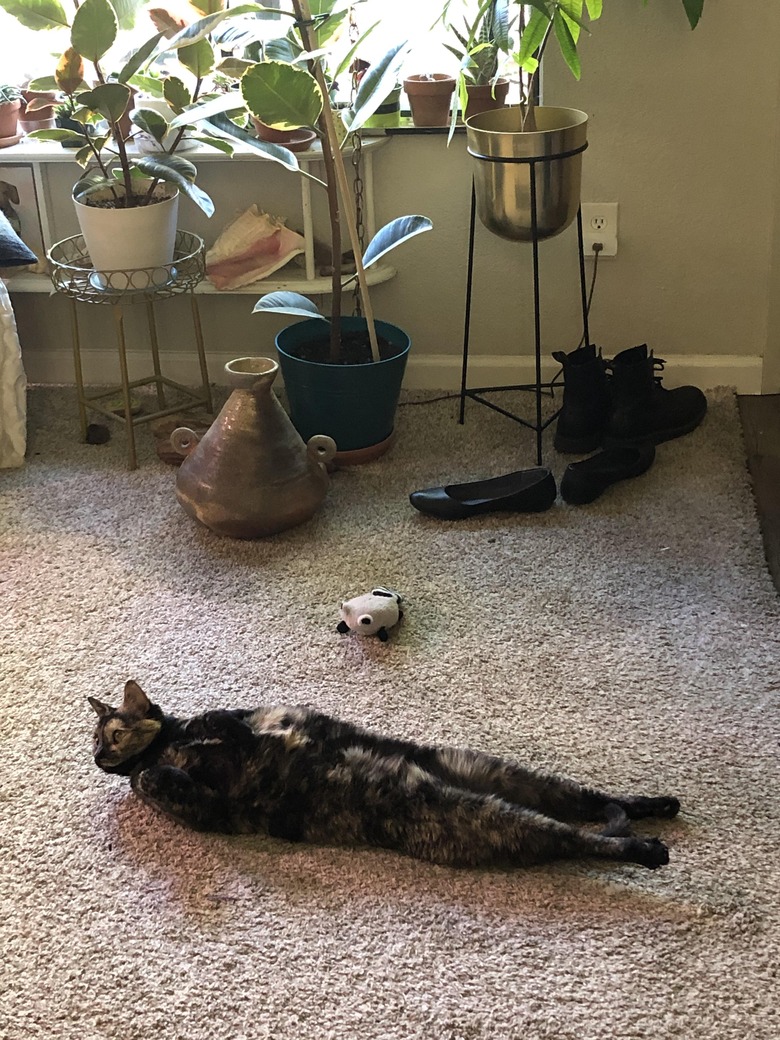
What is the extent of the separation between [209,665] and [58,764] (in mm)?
285

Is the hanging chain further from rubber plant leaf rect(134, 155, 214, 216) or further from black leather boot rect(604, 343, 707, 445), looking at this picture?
black leather boot rect(604, 343, 707, 445)

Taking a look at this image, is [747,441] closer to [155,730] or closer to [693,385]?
[693,385]

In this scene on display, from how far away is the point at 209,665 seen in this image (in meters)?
1.72

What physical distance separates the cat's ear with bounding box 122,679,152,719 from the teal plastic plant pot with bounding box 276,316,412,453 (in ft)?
3.11

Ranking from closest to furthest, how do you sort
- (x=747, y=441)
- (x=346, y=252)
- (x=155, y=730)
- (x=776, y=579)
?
1. (x=155, y=730)
2. (x=776, y=579)
3. (x=747, y=441)
4. (x=346, y=252)

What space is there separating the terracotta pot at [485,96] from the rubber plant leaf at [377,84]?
291 mm

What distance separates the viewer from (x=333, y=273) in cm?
229

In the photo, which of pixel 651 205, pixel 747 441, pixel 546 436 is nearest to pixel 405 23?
pixel 651 205

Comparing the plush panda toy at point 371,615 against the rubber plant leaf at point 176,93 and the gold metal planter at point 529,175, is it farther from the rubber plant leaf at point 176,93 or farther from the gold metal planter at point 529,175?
the rubber plant leaf at point 176,93

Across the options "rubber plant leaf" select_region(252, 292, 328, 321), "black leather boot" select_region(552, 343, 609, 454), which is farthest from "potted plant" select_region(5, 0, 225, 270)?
"black leather boot" select_region(552, 343, 609, 454)

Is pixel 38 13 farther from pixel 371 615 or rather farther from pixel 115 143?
pixel 371 615

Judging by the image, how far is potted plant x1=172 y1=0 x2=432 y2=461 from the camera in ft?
6.53

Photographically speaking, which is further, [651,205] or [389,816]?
[651,205]

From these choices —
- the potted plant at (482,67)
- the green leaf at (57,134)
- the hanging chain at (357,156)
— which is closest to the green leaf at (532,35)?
the potted plant at (482,67)
